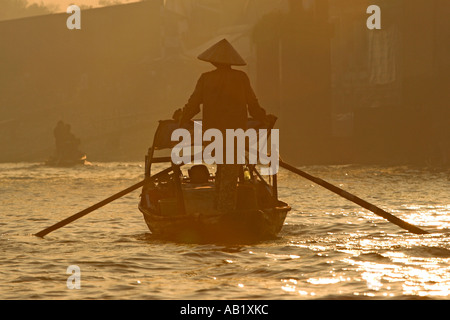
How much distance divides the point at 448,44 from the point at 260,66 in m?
9.76

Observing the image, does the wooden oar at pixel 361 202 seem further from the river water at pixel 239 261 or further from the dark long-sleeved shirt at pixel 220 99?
the dark long-sleeved shirt at pixel 220 99

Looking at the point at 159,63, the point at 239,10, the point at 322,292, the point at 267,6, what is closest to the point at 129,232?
the point at 322,292

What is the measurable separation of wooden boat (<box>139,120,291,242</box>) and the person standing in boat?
221 mm

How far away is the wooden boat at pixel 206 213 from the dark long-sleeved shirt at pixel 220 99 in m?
0.69

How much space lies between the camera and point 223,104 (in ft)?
33.6

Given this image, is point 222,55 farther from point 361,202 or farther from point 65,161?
point 65,161

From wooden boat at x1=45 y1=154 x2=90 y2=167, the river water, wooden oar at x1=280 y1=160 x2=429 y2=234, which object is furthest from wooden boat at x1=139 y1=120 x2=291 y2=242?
wooden boat at x1=45 y1=154 x2=90 y2=167

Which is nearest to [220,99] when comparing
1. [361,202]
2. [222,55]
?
[222,55]

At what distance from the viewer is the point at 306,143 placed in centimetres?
4678

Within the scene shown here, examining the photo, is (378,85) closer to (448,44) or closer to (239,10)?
(448,44)

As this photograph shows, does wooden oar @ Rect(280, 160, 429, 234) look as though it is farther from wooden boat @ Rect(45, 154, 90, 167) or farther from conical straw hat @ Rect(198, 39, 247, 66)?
wooden boat @ Rect(45, 154, 90, 167)

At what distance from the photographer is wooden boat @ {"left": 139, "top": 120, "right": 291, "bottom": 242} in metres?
10.2

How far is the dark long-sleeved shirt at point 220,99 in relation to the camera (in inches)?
402

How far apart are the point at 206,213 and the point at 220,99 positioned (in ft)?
4.48
